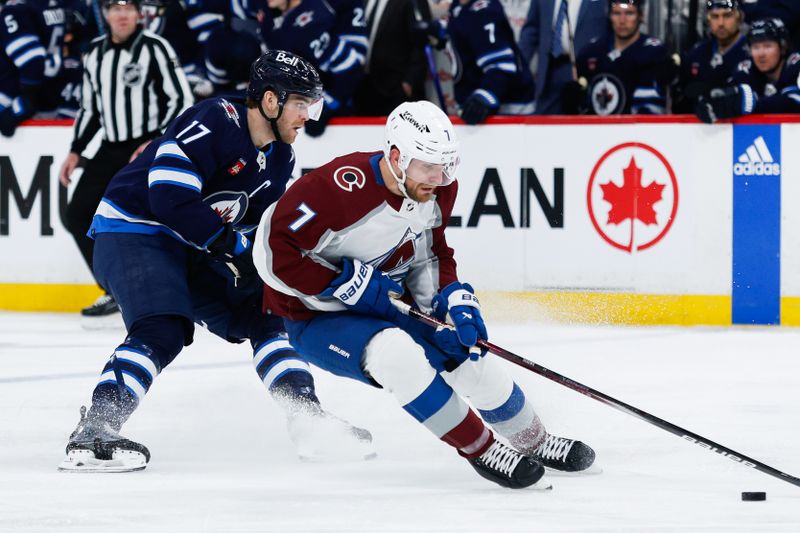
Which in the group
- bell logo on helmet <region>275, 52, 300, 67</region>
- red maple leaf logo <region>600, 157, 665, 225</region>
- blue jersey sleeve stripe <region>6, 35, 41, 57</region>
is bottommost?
red maple leaf logo <region>600, 157, 665, 225</region>

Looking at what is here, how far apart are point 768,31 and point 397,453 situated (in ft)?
11.5

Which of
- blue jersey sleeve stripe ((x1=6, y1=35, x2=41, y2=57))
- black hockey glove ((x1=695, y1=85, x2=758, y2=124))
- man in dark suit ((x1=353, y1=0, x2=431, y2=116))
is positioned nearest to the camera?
black hockey glove ((x1=695, y1=85, x2=758, y2=124))

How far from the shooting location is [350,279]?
335cm

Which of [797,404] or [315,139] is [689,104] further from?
[797,404]

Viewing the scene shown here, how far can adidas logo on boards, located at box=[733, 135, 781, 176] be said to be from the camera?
6.37m

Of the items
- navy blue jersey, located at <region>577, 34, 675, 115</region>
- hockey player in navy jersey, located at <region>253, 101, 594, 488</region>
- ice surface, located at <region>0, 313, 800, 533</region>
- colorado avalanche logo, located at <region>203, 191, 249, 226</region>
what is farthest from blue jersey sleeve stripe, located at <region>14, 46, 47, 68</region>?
hockey player in navy jersey, located at <region>253, 101, 594, 488</region>

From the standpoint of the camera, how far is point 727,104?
6312 millimetres

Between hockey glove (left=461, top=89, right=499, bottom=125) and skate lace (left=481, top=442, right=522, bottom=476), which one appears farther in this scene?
hockey glove (left=461, top=89, right=499, bottom=125)

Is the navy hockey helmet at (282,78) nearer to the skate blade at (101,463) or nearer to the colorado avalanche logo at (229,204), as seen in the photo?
the colorado avalanche logo at (229,204)

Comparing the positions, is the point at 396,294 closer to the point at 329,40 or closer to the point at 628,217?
the point at 628,217

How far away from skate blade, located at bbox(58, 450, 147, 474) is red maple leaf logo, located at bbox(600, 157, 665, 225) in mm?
3479

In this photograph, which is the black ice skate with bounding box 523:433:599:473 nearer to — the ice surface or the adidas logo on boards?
the ice surface

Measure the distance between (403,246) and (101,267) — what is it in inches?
34.2

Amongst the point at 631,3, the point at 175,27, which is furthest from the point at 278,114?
the point at 175,27
